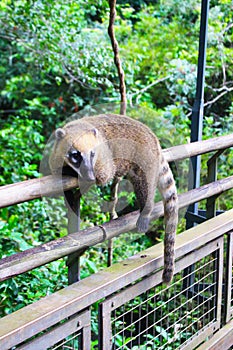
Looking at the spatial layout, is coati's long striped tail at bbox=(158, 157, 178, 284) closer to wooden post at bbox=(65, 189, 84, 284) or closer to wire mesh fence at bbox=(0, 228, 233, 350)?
wire mesh fence at bbox=(0, 228, 233, 350)

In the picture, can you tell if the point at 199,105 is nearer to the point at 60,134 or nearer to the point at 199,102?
the point at 199,102

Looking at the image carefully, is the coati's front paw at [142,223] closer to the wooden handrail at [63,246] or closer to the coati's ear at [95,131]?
the wooden handrail at [63,246]

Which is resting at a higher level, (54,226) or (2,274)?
(2,274)

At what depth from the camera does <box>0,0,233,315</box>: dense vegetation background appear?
14.5 feet

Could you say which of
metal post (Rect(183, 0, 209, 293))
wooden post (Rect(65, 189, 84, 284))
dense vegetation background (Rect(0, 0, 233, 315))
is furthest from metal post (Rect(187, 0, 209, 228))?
wooden post (Rect(65, 189, 84, 284))

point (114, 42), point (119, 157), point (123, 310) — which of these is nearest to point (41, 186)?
point (123, 310)

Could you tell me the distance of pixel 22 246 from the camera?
120 inches

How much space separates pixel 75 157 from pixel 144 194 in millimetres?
333

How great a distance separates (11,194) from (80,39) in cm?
377

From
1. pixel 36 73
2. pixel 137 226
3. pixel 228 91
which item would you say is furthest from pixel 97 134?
pixel 36 73

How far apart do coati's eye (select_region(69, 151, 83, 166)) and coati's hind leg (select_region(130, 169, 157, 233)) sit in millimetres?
270

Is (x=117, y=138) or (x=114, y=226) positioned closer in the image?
(x=114, y=226)

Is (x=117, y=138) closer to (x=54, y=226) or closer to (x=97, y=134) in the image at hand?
(x=97, y=134)

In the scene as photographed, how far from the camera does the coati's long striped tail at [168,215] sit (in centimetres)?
194
